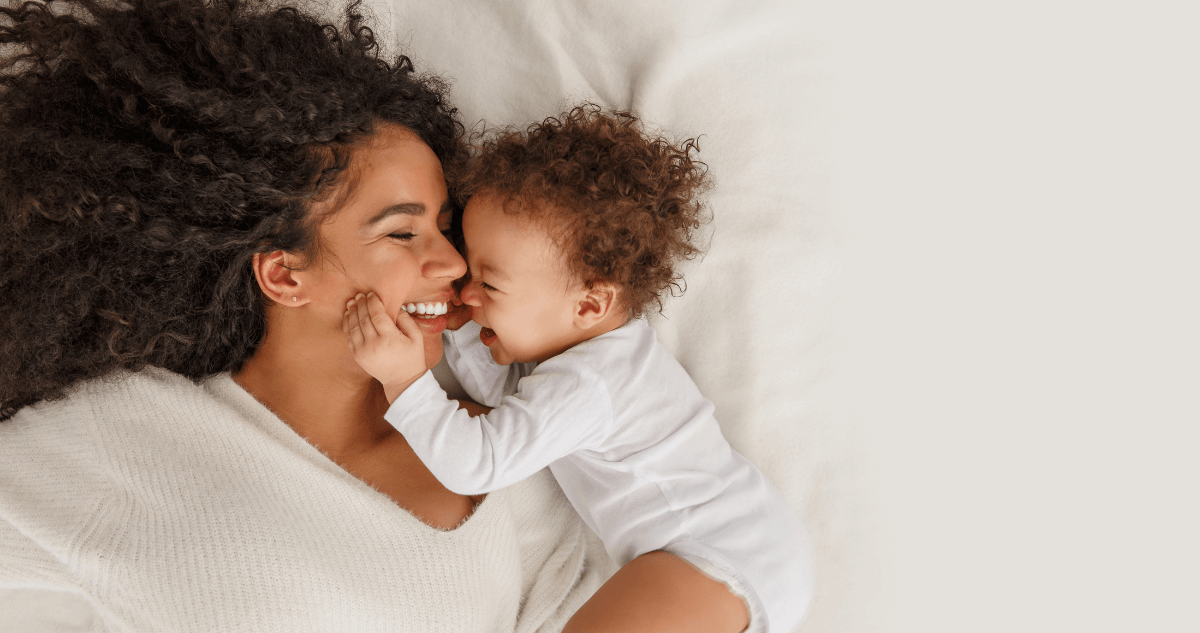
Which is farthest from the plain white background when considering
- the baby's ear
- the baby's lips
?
the baby's lips

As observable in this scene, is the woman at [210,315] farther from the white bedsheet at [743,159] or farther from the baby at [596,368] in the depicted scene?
the white bedsheet at [743,159]

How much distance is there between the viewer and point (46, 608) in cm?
229

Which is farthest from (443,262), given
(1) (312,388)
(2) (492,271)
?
(1) (312,388)

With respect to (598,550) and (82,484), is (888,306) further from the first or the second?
(82,484)

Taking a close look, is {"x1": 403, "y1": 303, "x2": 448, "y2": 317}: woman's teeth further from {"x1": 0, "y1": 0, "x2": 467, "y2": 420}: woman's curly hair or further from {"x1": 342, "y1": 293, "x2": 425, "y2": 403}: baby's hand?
{"x1": 0, "y1": 0, "x2": 467, "y2": 420}: woman's curly hair

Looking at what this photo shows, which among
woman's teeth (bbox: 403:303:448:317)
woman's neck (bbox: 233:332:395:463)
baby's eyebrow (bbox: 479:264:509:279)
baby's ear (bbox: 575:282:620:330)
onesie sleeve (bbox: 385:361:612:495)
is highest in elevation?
baby's eyebrow (bbox: 479:264:509:279)

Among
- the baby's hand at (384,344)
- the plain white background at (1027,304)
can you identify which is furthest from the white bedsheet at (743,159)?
the baby's hand at (384,344)

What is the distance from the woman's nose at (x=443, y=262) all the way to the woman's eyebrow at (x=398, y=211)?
3.2 inches

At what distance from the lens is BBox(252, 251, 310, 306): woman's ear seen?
1.85m

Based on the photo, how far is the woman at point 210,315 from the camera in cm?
170

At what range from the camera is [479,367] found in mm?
2178

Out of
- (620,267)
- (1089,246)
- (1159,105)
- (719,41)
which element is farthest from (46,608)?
(1159,105)

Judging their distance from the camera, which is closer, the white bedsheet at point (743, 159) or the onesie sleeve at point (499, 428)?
the onesie sleeve at point (499, 428)

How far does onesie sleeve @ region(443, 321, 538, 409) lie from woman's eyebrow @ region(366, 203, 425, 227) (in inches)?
17.1
